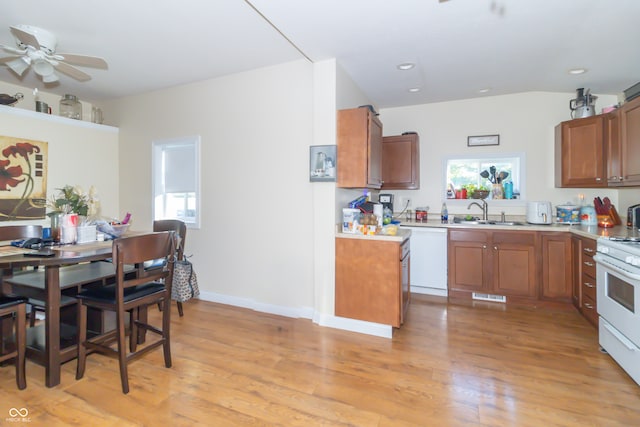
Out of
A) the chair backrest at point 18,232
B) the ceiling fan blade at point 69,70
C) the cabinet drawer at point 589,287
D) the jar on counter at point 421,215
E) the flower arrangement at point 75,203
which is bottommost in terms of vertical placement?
the cabinet drawer at point 589,287

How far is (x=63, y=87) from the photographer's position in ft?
13.0

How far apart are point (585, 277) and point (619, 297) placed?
0.88 metres

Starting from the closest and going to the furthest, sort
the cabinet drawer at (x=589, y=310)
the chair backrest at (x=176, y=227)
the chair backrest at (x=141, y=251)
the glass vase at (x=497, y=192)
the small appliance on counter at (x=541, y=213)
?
1. the chair backrest at (x=141, y=251)
2. the cabinet drawer at (x=589, y=310)
3. the chair backrest at (x=176, y=227)
4. the small appliance on counter at (x=541, y=213)
5. the glass vase at (x=497, y=192)

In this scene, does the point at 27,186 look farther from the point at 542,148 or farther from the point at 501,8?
the point at 542,148

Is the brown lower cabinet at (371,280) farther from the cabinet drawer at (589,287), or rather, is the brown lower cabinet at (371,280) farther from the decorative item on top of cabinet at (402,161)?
the cabinet drawer at (589,287)

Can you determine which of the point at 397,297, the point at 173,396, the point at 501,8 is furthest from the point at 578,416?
the point at 501,8

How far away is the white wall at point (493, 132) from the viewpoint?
391 cm

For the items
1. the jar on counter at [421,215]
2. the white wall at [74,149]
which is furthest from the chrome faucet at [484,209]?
the white wall at [74,149]

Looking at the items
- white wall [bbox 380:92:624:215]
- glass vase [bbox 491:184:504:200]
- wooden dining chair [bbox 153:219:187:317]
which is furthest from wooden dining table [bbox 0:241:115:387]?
glass vase [bbox 491:184:504:200]

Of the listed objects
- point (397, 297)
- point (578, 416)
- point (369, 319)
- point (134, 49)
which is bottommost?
point (578, 416)

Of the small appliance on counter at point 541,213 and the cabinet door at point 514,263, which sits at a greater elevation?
the small appliance on counter at point 541,213

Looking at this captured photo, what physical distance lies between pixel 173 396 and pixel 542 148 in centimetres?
470

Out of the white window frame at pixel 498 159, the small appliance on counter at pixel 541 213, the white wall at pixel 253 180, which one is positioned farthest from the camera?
the white window frame at pixel 498 159

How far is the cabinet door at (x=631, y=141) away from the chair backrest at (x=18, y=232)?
5.24 meters
